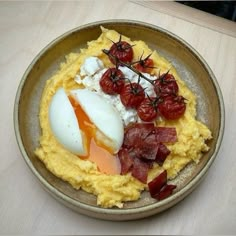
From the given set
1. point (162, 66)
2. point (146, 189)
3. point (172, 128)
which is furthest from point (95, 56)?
point (146, 189)

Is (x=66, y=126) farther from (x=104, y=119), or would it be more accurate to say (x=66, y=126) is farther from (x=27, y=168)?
(x=27, y=168)

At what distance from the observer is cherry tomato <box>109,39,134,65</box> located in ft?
5.53

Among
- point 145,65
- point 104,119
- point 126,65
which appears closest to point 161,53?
point 145,65

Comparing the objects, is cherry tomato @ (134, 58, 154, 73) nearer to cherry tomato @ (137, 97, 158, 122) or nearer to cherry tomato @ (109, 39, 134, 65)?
cherry tomato @ (109, 39, 134, 65)

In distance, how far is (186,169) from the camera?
1.56 metres

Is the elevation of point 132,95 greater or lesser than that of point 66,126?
greater

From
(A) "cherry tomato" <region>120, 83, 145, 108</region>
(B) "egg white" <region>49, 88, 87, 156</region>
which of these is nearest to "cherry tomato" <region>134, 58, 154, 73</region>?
(A) "cherry tomato" <region>120, 83, 145, 108</region>

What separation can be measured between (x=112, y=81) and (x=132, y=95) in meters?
0.10

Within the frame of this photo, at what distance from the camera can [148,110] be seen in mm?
1546

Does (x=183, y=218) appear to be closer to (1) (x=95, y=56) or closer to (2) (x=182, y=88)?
(2) (x=182, y=88)

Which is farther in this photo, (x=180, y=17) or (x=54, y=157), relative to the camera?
(x=180, y=17)

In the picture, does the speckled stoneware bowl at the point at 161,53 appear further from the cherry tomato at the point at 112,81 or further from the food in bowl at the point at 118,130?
the cherry tomato at the point at 112,81

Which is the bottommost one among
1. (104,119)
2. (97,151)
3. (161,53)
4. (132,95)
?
(97,151)

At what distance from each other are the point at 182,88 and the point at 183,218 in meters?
0.51
